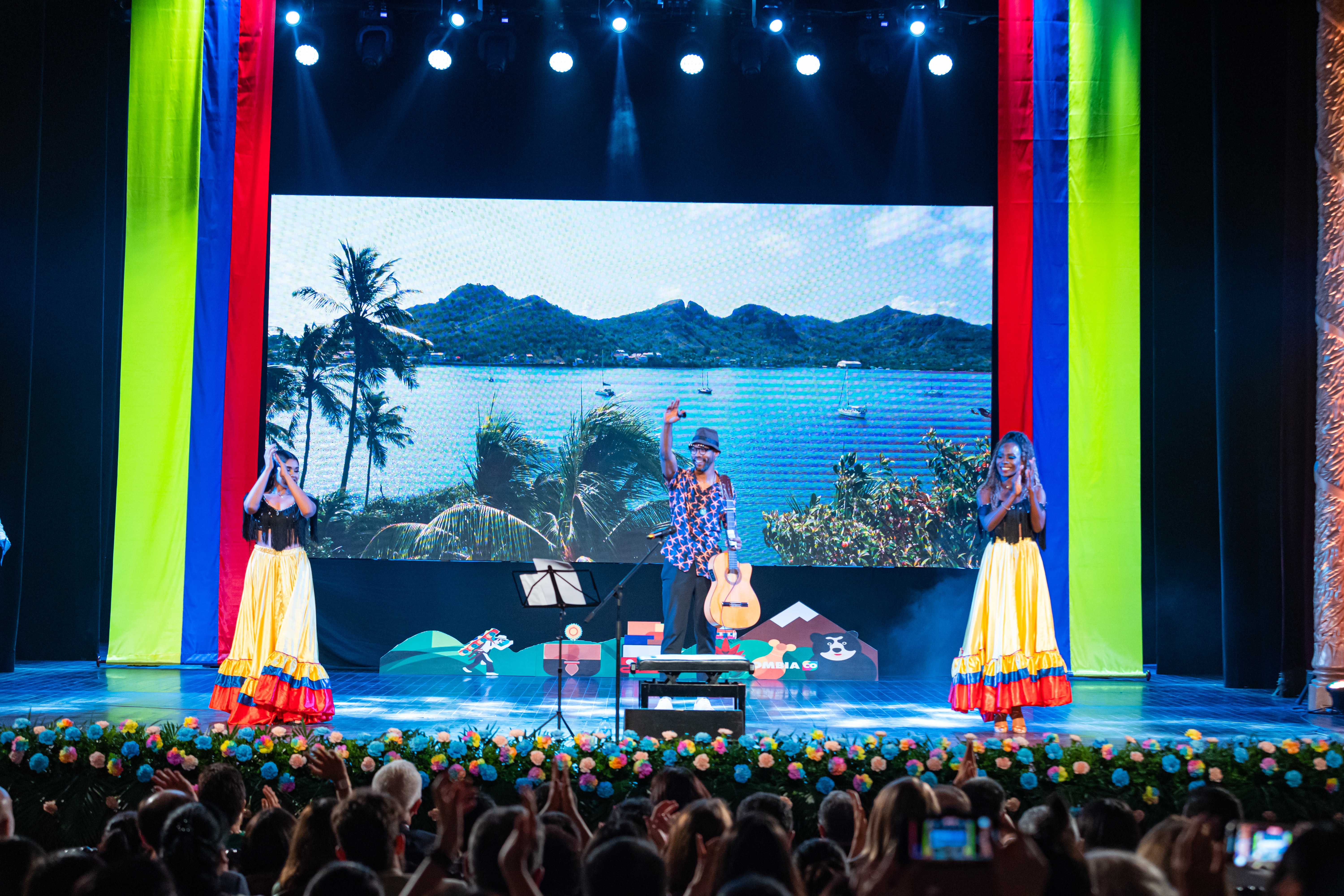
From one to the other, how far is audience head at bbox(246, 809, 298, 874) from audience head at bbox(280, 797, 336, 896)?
0.83 feet

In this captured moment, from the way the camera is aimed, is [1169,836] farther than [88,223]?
No

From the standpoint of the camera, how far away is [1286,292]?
8484 millimetres

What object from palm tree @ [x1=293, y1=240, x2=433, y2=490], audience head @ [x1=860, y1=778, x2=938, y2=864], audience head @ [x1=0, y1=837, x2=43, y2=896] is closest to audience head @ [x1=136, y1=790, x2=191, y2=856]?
audience head @ [x1=0, y1=837, x2=43, y2=896]


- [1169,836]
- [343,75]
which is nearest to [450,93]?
[343,75]

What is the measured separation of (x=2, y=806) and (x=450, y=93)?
8.00m

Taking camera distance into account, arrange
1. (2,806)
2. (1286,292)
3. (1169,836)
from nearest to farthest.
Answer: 1. (1169,836)
2. (2,806)
3. (1286,292)

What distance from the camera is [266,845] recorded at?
2.79m

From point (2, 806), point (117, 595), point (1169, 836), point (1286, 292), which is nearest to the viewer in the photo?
point (1169, 836)

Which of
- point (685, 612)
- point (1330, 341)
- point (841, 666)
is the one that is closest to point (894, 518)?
point (841, 666)

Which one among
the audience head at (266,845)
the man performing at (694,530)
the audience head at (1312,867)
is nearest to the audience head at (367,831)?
the audience head at (266,845)

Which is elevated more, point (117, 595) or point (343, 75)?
point (343, 75)

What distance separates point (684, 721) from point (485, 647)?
3882 mm

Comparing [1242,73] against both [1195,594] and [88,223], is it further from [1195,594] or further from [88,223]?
[88,223]

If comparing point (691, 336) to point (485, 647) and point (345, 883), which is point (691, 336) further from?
point (345, 883)
